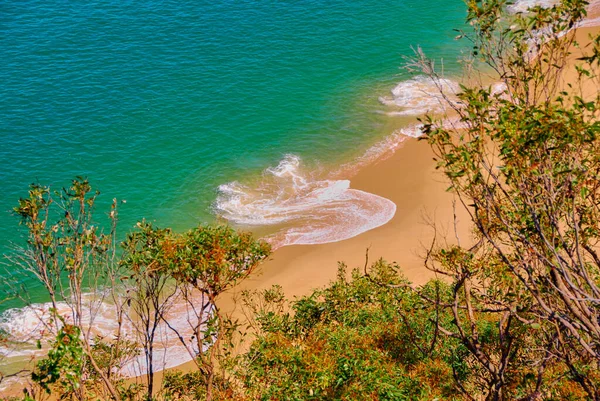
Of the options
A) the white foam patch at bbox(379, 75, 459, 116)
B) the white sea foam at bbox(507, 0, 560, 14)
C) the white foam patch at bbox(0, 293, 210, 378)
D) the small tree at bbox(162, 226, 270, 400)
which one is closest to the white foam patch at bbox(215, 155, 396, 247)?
the white foam patch at bbox(0, 293, 210, 378)

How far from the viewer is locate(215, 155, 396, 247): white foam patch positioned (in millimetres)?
32125

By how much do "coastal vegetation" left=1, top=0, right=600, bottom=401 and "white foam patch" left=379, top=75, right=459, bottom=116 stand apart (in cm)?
2482

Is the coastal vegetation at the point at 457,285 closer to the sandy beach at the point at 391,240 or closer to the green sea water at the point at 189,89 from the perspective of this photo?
the sandy beach at the point at 391,240

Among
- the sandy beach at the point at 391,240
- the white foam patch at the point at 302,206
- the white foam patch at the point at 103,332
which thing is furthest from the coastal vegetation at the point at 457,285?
the white foam patch at the point at 302,206

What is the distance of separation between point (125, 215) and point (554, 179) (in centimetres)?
2817

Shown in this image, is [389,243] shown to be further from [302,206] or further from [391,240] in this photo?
[302,206]

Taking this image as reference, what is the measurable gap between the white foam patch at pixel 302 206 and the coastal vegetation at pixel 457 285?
12696 millimetres

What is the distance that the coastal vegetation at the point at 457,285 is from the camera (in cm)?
1065

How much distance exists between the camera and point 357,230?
31.8 meters

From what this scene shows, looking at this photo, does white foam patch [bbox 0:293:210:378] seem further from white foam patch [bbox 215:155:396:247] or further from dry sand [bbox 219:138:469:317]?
white foam patch [bbox 215:155:396:247]

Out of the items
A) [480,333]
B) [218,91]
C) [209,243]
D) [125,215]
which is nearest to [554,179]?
[480,333]

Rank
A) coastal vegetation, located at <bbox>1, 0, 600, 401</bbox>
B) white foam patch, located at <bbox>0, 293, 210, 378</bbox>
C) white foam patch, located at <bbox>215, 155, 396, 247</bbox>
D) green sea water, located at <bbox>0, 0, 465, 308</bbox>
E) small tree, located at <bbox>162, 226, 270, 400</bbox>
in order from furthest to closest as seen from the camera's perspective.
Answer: green sea water, located at <bbox>0, 0, 465, 308</bbox> < white foam patch, located at <bbox>215, 155, 396, 247</bbox> < white foam patch, located at <bbox>0, 293, 210, 378</bbox> < small tree, located at <bbox>162, 226, 270, 400</bbox> < coastal vegetation, located at <bbox>1, 0, 600, 401</bbox>

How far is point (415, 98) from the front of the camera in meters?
43.3

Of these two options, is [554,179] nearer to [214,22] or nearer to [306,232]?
[306,232]
